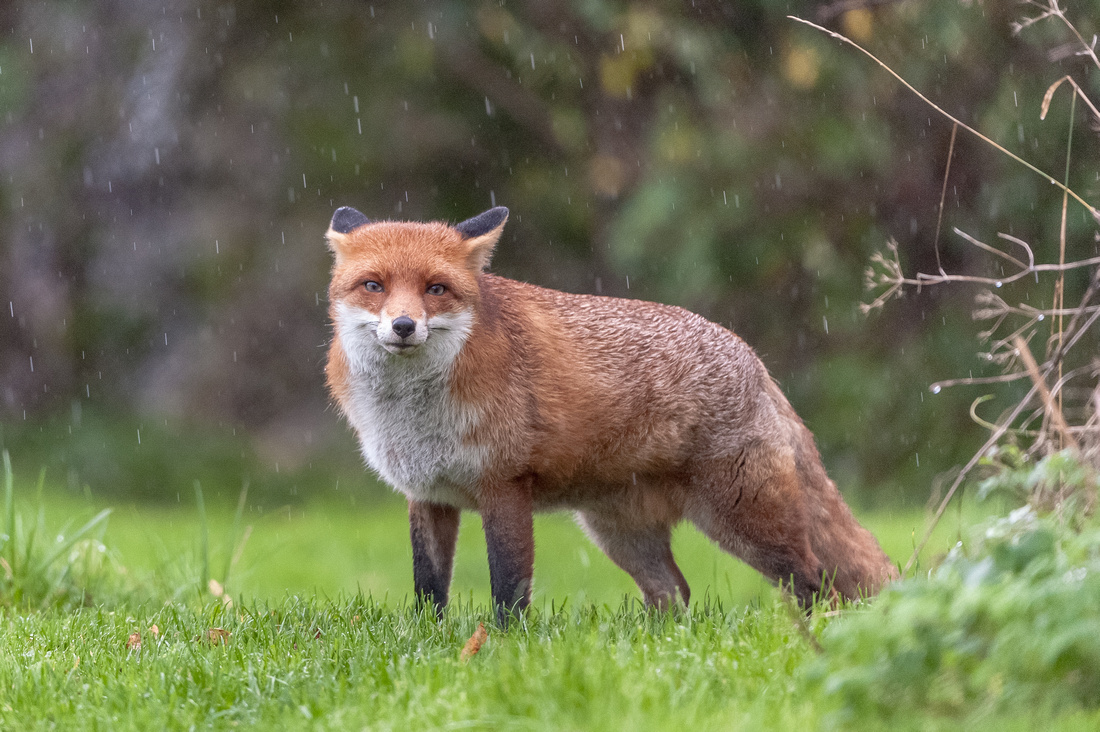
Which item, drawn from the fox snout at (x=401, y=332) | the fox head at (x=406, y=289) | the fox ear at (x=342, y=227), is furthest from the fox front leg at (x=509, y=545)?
the fox ear at (x=342, y=227)

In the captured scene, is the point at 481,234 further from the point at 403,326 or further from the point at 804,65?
the point at 804,65

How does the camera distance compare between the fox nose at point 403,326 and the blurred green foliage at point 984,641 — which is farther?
the fox nose at point 403,326

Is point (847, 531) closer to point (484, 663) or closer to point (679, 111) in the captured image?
point (484, 663)

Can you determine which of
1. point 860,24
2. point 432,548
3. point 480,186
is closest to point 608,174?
point 480,186

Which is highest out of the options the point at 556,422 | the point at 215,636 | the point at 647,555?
the point at 556,422

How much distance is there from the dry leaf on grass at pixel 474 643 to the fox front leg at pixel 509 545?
0.35 metres

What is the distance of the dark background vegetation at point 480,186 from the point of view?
909cm

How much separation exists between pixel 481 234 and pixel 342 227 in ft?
2.15

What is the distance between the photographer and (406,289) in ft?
13.9

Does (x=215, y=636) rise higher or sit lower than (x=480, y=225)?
lower

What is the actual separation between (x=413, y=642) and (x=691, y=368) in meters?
1.81

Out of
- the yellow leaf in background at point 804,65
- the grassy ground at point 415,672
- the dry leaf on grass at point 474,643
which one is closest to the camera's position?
the grassy ground at point 415,672

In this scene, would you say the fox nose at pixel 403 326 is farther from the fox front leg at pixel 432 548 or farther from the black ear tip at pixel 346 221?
the fox front leg at pixel 432 548

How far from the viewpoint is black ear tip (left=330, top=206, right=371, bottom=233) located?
4781 millimetres
